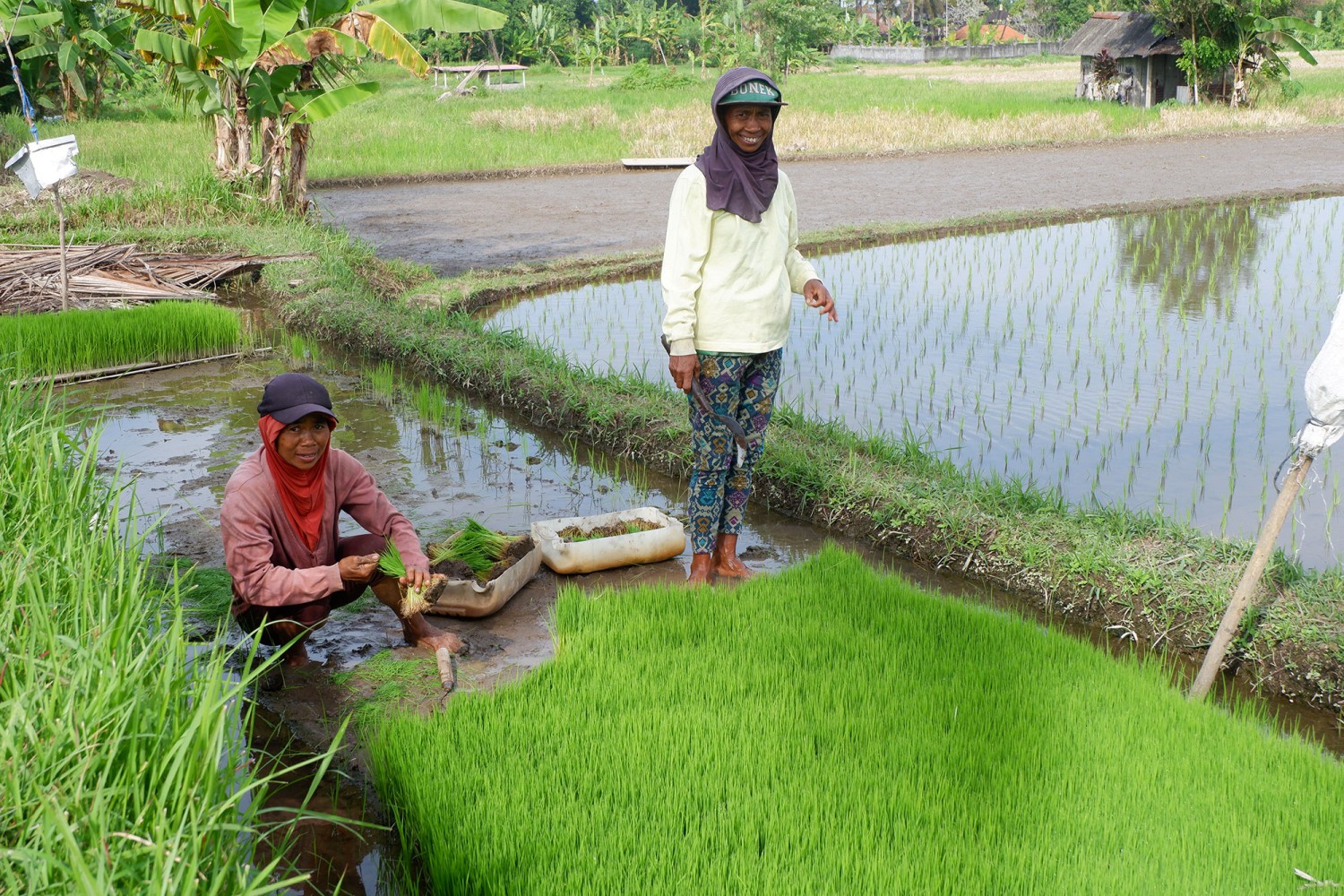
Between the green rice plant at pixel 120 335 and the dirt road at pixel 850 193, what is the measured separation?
9.64 ft

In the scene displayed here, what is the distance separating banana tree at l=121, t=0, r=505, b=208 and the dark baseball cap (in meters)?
7.03

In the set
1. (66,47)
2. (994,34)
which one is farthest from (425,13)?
(994,34)

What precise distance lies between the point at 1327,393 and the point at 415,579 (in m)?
2.34

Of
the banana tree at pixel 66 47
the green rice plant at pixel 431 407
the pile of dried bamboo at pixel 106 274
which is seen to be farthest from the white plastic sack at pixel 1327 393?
the banana tree at pixel 66 47

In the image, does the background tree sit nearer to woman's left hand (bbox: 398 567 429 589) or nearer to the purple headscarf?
the purple headscarf

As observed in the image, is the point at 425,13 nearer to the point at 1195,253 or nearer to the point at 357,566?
the point at 1195,253

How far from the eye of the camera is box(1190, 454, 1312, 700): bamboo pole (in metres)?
2.81

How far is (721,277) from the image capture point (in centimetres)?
361

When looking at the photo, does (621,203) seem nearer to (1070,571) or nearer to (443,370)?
(443,370)

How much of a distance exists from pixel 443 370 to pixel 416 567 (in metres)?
3.64

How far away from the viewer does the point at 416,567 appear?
317 centimetres

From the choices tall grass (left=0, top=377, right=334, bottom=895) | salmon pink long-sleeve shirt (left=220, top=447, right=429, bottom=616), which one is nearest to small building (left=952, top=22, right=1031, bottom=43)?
salmon pink long-sleeve shirt (left=220, top=447, right=429, bottom=616)

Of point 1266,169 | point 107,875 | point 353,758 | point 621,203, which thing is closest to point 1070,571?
point 353,758

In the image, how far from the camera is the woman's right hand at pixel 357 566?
3.13m
